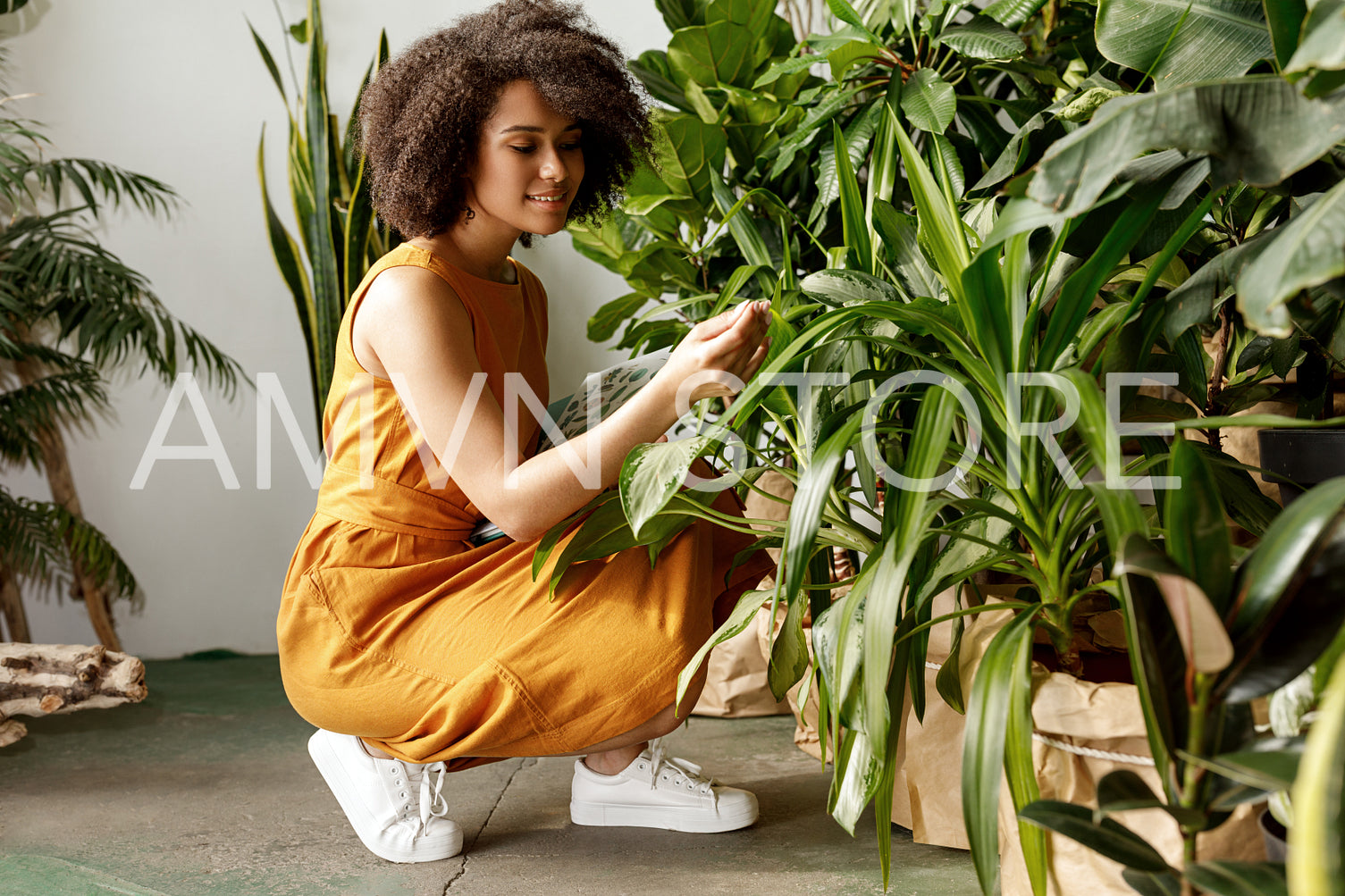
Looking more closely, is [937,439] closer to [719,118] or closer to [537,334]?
[537,334]

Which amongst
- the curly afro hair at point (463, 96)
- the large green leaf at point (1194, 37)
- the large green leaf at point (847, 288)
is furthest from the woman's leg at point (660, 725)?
the large green leaf at point (1194, 37)

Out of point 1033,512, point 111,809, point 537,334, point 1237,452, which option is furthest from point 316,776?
point 1237,452

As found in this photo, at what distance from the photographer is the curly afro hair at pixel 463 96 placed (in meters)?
1.34

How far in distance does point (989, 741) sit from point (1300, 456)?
57 cm

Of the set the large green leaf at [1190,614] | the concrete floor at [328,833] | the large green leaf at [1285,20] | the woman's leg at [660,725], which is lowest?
the concrete floor at [328,833]

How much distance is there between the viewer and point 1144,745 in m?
0.86

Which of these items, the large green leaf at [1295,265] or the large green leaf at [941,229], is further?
the large green leaf at [941,229]

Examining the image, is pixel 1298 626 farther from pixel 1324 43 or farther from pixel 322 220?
pixel 322 220

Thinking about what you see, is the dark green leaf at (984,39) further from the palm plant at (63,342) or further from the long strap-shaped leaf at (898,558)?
the palm plant at (63,342)

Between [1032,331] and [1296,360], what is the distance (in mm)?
509

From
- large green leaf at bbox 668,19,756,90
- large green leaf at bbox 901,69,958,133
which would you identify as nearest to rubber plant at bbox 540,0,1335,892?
large green leaf at bbox 901,69,958,133

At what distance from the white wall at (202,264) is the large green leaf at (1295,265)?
193cm

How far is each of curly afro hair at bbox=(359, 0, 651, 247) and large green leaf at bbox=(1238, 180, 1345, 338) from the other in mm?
945

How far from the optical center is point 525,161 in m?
1.35
